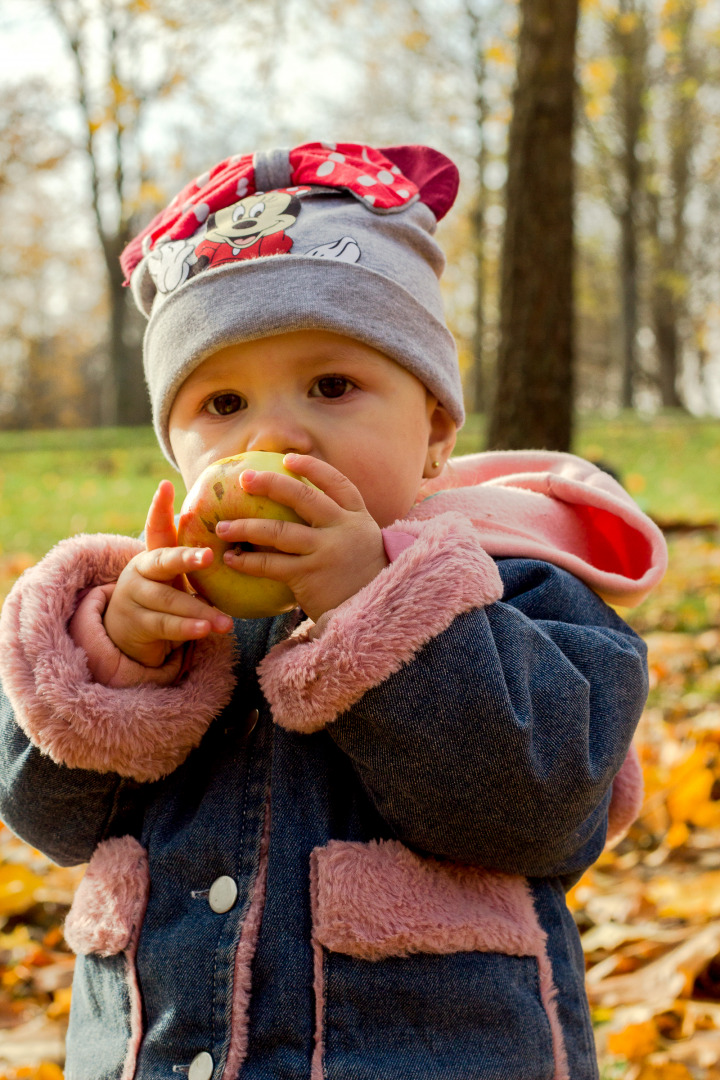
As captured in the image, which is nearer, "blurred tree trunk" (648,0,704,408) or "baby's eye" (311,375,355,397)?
"baby's eye" (311,375,355,397)

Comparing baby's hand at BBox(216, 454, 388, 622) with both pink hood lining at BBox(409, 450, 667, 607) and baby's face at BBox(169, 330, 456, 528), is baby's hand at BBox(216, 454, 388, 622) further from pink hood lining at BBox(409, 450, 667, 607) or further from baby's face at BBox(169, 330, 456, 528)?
pink hood lining at BBox(409, 450, 667, 607)

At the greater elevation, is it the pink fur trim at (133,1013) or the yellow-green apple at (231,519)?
the yellow-green apple at (231,519)

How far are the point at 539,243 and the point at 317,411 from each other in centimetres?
375

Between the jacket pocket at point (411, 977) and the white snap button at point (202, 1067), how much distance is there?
0.46 ft

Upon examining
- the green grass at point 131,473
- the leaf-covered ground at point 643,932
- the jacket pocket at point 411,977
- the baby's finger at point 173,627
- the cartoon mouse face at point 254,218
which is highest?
the cartoon mouse face at point 254,218

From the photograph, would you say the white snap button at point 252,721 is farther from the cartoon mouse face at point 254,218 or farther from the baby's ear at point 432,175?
the baby's ear at point 432,175

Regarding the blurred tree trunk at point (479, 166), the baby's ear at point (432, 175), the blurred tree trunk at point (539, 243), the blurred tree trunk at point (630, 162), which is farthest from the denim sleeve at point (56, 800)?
the blurred tree trunk at point (630, 162)

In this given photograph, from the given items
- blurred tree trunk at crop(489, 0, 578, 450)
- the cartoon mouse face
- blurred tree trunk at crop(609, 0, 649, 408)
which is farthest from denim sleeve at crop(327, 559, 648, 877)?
blurred tree trunk at crop(609, 0, 649, 408)

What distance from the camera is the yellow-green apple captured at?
4.07 ft

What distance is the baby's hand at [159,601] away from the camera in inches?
49.1

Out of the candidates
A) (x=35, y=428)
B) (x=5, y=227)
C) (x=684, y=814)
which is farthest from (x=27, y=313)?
(x=684, y=814)

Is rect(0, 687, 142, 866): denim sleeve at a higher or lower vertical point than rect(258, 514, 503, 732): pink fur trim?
lower

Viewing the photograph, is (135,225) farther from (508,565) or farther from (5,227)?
(508,565)

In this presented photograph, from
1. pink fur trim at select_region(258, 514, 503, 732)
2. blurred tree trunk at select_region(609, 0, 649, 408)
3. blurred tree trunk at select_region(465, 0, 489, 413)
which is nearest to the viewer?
pink fur trim at select_region(258, 514, 503, 732)
